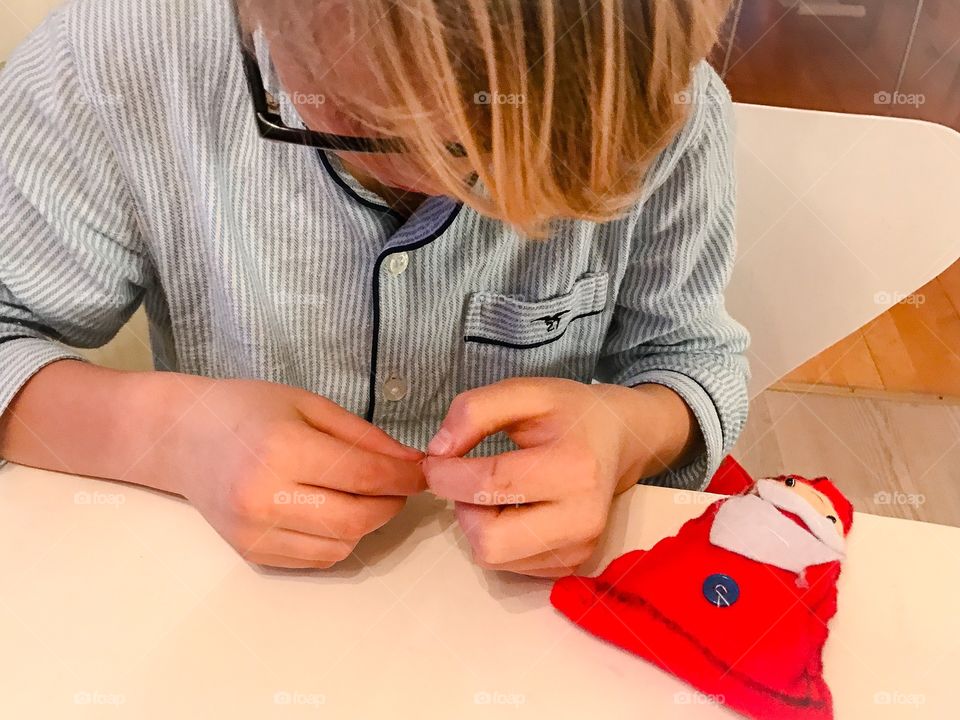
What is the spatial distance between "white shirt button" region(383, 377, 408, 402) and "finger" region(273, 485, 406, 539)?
0.19m

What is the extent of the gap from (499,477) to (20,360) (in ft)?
1.14

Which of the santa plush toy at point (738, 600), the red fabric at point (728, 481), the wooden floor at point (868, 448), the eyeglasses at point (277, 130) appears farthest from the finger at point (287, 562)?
the wooden floor at point (868, 448)

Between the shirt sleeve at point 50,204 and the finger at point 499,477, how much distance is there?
29cm

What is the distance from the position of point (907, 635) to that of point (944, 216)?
421 mm

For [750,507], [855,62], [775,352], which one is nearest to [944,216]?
[775,352]

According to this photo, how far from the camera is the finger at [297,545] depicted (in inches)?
18.4

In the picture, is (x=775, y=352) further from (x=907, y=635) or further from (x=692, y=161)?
(x=907, y=635)

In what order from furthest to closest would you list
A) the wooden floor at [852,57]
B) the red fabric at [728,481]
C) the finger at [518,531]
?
the wooden floor at [852,57], the red fabric at [728,481], the finger at [518,531]

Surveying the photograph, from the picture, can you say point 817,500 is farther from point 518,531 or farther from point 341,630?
point 341,630

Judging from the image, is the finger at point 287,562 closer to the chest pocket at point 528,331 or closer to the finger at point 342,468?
the finger at point 342,468

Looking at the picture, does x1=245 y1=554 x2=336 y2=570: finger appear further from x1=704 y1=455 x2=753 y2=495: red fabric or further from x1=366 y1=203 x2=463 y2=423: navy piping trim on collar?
x1=704 y1=455 x2=753 y2=495: red fabric

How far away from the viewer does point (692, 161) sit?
635mm

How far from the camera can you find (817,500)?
1.72 feet

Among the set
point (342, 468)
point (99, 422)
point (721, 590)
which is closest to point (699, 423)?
point (721, 590)
